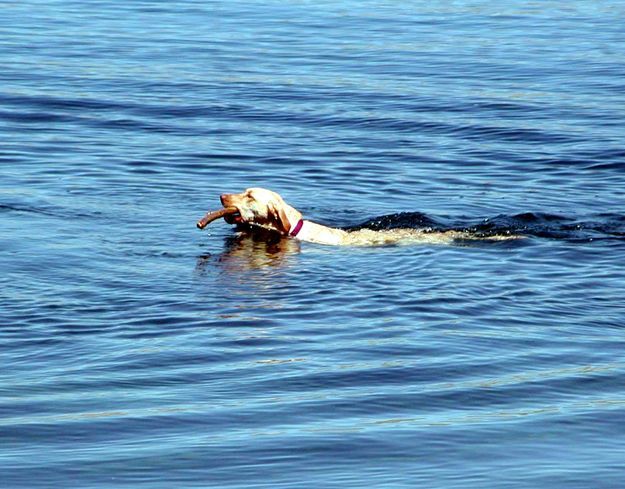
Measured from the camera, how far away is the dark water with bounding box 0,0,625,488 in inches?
306

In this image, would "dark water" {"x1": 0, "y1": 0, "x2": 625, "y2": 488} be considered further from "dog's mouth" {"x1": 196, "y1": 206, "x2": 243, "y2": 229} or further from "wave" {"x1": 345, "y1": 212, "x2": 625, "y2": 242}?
"dog's mouth" {"x1": 196, "y1": 206, "x2": 243, "y2": 229}

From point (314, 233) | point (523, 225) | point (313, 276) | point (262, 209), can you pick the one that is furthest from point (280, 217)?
point (523, 225)

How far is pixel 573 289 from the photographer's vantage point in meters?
11.1

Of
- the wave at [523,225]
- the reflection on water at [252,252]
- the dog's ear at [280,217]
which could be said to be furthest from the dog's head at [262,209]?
A: the wave at [523,225]

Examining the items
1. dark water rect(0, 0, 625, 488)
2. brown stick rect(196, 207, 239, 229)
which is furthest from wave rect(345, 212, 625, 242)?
brown stick rect(196, 207, 239, 229)

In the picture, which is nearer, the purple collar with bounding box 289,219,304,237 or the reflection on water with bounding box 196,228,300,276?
the reflection on water with bounding box 196,228,300,276

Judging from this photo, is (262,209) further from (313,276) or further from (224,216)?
(313,276)

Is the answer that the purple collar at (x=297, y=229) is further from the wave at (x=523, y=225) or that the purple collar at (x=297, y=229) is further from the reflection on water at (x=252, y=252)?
the wave at (x=523, y=225)

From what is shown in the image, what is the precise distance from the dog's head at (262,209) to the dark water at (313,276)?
0.22 metres

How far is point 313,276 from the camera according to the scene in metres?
11.5

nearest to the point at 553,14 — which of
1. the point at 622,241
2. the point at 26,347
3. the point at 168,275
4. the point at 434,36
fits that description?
the point at 434,36

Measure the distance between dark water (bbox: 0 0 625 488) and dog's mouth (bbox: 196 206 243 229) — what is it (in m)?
0.27

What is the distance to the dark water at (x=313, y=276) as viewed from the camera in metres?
7.77

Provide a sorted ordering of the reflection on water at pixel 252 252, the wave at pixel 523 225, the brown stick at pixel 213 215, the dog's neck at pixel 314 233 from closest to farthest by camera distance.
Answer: the reflection on water at pixel 252 252 → the brown stick at pixel 213 215 → the dog's neck at pixel 314 233 → the wave at pixel 523 225
